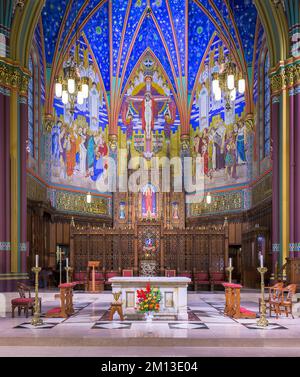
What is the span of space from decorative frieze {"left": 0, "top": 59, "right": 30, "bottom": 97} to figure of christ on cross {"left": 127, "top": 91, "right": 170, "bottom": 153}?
13762 millimetres

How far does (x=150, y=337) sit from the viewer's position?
438 inches

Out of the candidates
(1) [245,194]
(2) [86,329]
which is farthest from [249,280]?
(2) [86,329]

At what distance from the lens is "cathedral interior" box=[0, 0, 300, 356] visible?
62.1 ft

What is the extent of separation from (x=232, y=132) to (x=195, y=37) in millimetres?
5908

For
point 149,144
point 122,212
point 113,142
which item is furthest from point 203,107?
point 122,212

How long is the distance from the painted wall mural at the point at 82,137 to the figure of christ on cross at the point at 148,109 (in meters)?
2.16

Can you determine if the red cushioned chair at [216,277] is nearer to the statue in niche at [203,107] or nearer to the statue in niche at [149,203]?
the statue in niche at [149,203]

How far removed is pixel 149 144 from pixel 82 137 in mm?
4282

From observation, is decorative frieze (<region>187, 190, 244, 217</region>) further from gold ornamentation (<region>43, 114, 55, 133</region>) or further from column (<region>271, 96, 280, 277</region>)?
gold ornamentation (<region>43, 114, 55, 133</region>)

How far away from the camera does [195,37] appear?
30859 mm

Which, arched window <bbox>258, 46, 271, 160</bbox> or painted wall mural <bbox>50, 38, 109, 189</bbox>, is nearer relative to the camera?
arched window <bbox>258, 46, 271, 160</bbox>

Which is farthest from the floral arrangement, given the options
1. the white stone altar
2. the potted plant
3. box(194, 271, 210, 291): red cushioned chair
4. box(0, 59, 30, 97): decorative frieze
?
box(194, 271, 210, 291): red cushioned chair

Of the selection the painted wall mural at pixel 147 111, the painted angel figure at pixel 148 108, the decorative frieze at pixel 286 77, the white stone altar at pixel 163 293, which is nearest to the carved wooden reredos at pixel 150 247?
the painted wall mural at pixel 147 111

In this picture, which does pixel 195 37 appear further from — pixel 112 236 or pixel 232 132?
pixel 112 236
